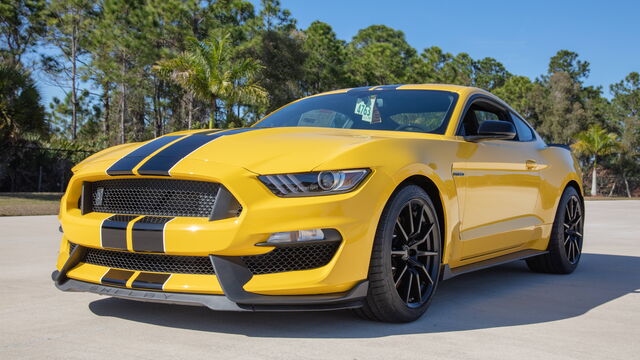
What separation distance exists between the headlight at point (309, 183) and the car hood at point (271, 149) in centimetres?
4

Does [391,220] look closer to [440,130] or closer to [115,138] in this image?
[440,130]

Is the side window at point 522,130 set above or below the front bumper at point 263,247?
above

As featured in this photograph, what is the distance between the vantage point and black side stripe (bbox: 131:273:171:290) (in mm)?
3133

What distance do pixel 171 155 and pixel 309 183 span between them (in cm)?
80

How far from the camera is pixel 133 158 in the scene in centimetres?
353

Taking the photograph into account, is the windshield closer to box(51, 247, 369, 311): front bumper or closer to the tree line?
box(51, 247, 369, 311): front bumper

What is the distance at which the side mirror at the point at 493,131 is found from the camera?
4344 millimetres

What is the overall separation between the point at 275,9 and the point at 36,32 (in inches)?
615

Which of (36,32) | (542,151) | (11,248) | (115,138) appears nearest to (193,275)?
(542,151)

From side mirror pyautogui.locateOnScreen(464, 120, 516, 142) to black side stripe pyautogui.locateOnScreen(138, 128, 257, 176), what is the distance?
177 cm

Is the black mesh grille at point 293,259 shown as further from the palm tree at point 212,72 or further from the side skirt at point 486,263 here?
the palm tree at point 212,72

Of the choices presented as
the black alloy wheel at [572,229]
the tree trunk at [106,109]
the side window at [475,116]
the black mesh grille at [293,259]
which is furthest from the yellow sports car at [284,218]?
the tree trunk at [106,109]

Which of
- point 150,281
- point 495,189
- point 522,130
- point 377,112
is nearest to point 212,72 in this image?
point 522,130

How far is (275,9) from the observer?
41.7 meters
